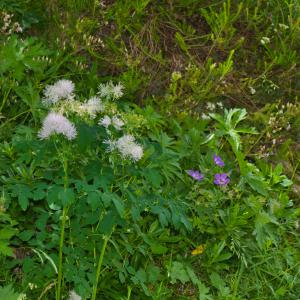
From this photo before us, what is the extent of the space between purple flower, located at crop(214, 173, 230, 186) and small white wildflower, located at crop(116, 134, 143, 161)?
1082mm

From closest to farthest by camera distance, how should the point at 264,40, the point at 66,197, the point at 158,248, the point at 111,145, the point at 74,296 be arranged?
1. the point at 66,197
2. the point at 111,145
3. the point at 74,296
4. the point at 158,248
5. the point at 264,40

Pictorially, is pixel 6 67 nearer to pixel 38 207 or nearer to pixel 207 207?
pixel 38 207

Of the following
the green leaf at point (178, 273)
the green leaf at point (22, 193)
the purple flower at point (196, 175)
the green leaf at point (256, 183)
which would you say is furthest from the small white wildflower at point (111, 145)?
the green leaf at point (256, 183)

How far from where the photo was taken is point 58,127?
82.3 inches

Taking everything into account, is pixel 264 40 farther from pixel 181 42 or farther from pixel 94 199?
pixel 94 199

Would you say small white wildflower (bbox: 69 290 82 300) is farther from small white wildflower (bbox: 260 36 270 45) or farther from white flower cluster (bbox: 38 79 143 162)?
small white wildflower (bbox: 260 36 270 45)

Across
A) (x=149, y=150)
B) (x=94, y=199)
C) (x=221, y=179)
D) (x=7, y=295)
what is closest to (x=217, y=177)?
(x=221, y=179)

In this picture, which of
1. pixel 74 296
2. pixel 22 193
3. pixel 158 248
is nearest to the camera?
pixel 22 193

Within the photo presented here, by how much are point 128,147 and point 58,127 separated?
26 cm

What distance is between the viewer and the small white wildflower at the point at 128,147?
7.12 feet

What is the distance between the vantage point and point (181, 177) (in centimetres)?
315

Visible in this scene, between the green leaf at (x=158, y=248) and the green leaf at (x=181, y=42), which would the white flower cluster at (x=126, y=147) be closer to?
the green leaf at (x=158, y=248)

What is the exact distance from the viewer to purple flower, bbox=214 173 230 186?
3179 mm

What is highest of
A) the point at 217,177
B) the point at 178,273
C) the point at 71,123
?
the point at 71,123
